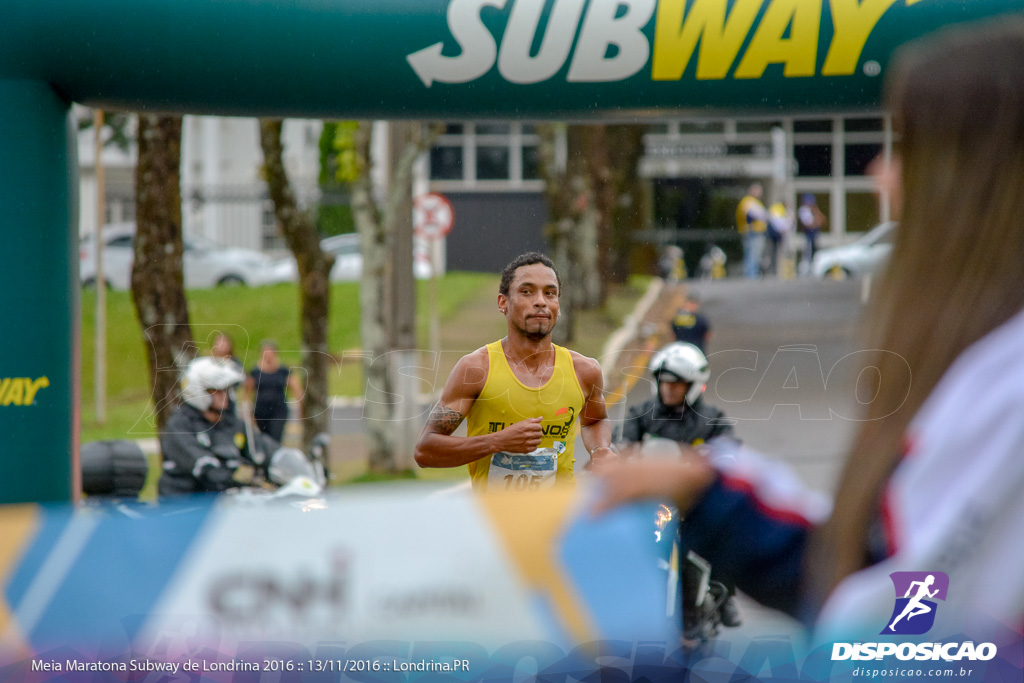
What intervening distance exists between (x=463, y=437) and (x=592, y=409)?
1.59 ft

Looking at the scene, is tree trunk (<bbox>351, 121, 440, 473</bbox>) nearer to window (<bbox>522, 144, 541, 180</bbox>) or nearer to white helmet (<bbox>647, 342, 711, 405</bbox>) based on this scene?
white helmet (<bbox>647, 342, 711, 405</bbox>)

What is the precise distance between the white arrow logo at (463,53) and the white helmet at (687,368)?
1.31 meters

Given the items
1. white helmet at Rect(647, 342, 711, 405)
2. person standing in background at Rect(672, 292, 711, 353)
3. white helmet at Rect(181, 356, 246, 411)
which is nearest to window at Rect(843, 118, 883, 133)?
person standing in background at Rect(672, 292, 711, 353)

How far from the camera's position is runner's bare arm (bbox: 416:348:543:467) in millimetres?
3465

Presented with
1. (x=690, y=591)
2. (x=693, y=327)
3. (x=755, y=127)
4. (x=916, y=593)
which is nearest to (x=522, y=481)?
(x=690, y=591)

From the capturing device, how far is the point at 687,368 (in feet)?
13.9

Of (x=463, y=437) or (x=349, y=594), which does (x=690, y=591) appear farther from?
(x=349, y=594)

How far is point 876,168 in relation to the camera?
143 cm

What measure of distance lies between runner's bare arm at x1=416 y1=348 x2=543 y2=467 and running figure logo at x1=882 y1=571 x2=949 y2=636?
6.13 feet

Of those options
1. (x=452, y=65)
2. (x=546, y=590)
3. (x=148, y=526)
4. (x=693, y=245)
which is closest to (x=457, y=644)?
(x=546, y=590)

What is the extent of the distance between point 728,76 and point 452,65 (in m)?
0.98

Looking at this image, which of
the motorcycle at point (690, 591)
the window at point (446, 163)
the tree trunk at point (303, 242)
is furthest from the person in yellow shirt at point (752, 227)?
the motorcycle at point (690, 591)

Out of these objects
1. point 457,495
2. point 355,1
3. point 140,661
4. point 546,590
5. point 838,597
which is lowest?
point 140,661

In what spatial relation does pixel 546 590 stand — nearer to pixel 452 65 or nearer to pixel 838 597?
pixel 838 597
